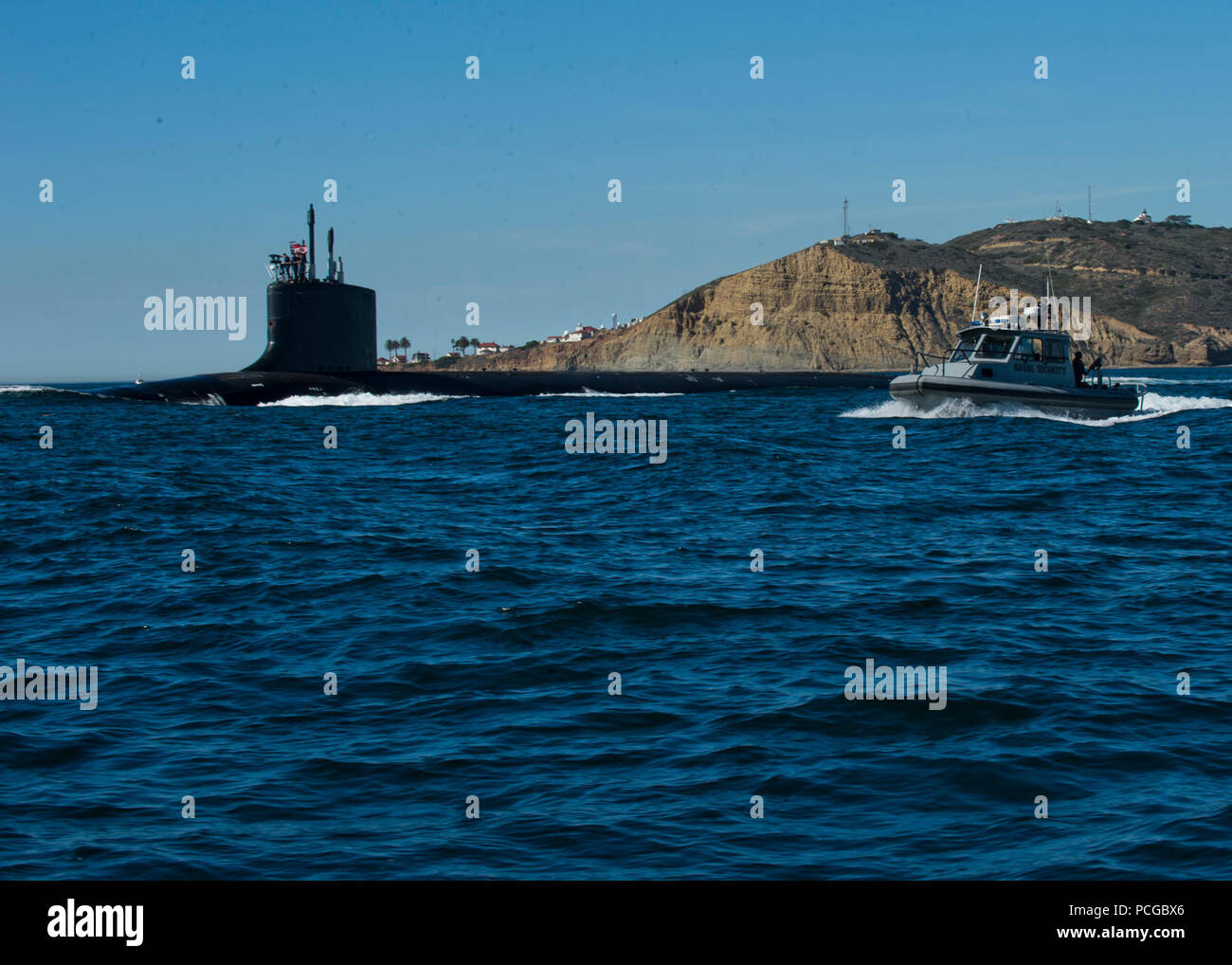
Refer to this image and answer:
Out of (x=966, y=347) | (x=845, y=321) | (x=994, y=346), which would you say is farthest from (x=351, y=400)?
(x=845, y=321)

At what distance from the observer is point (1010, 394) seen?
129ft

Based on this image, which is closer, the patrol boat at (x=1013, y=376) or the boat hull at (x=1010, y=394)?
the boat hull at (x=1010, y=394)

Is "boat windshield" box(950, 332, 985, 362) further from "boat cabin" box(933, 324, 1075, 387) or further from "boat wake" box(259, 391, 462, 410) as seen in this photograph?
"boat wake" box(259, 391, 462, 410)

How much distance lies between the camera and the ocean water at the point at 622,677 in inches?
295

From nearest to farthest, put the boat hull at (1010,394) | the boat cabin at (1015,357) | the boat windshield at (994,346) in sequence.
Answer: the boat hull at (1010,394) → the boat cabin at (1015,357) → the boat windshield at (994,346)

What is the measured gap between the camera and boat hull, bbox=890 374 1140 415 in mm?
39344

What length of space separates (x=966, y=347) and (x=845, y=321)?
437 ft

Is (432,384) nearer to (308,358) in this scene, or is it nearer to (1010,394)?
(308,358)

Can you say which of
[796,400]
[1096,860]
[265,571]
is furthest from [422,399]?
[1096,860]

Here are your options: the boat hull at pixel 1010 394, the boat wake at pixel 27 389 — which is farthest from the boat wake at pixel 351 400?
the boat hull at pixel 1010 394

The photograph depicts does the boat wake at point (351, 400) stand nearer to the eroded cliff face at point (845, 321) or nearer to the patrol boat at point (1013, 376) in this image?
the patrol boat at point (1013, 376)

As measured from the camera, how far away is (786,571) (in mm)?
15633
